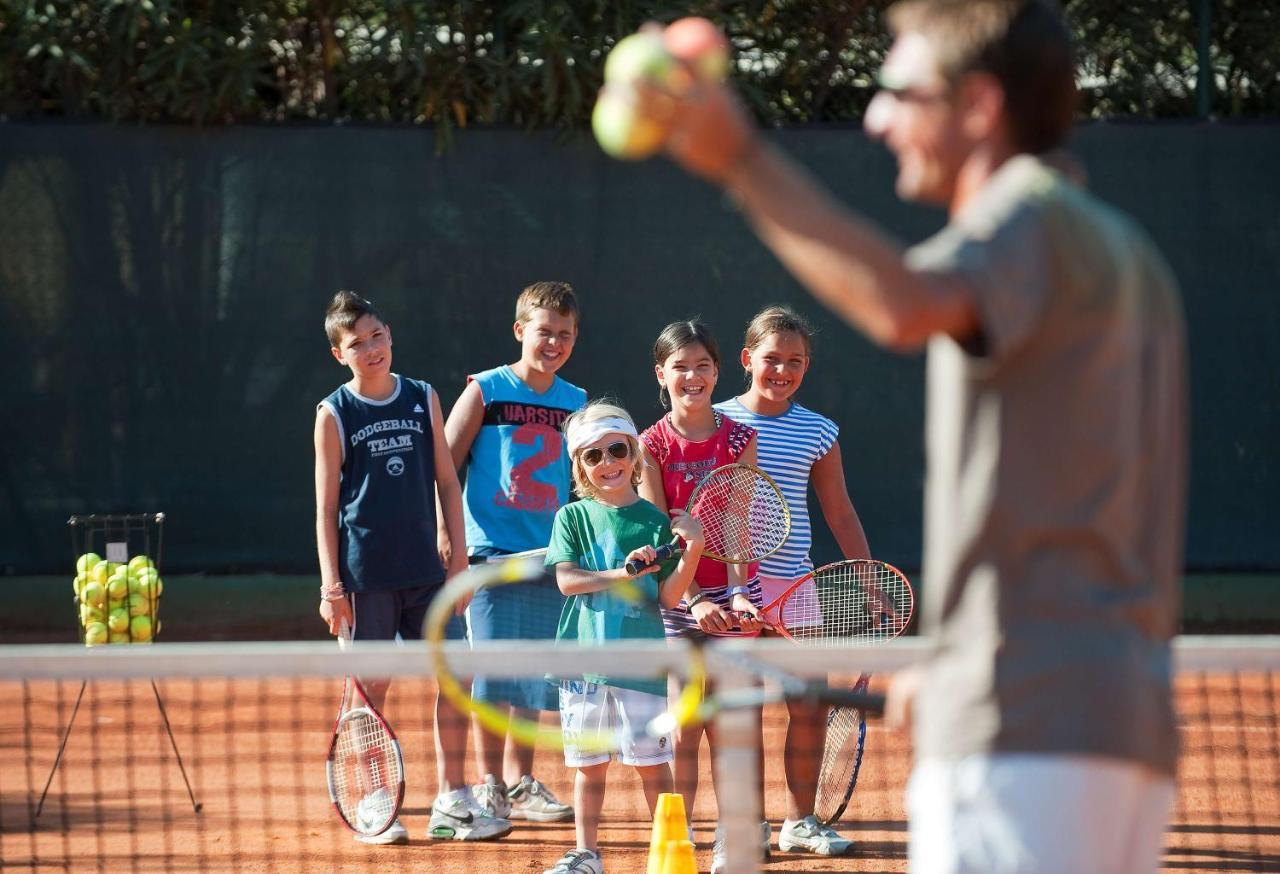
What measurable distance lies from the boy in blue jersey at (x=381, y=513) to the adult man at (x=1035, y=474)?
3147mm

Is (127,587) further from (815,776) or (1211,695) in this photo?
(1211,695)

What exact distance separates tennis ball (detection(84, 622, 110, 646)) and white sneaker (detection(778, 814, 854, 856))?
2.18m

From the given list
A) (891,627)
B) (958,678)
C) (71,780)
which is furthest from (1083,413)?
(71,780)

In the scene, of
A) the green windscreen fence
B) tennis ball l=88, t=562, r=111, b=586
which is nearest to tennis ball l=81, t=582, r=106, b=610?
tennis ball l=88, t=562, r=111, b=586

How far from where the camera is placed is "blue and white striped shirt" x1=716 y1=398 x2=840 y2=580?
458 cm

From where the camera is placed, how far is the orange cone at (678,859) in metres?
3.61

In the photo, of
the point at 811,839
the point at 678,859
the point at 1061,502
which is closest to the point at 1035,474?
the point at 1061,502

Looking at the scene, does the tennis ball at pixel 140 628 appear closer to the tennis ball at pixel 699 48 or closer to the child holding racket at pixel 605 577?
the child holding racket at pixel 605 577

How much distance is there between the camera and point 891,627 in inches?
169

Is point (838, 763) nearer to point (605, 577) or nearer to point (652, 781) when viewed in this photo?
point (652, 781)

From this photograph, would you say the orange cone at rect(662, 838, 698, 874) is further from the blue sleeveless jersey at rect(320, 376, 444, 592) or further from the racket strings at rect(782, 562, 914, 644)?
the blue sleeveless jersey at rect(320, 376, 444, 592)

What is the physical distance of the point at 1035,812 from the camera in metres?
1.59

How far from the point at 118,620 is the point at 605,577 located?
6.11 ft

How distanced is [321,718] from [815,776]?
92.1 inches
